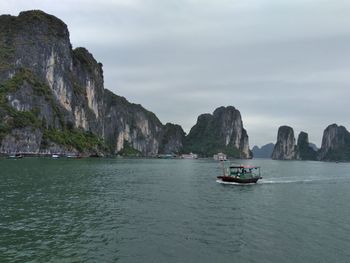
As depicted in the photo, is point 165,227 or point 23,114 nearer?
point 165,227

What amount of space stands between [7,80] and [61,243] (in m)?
179

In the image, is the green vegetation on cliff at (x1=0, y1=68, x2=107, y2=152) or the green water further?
the green vegetation on cliff at (x1=0, y1=68, x2=107, y2=152)

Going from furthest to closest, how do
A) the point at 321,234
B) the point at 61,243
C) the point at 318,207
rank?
the point at 318,207, the point at 321,234, the point at 61,243

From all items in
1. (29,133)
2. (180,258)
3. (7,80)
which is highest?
(7,80)

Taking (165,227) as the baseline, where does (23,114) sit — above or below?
above

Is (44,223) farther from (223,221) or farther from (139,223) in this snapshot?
(223,221)

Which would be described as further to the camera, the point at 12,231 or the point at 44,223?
the point at 44,223

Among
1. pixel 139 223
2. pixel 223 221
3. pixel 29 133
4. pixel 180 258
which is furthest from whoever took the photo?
pixel 29 133

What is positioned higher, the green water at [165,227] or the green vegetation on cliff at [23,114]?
the green vegetation on cliff at [23,114]

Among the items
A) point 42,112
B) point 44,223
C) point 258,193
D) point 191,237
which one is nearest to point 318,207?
point 258,193

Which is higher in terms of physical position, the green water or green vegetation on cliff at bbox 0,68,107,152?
green vegetation on cliff at bbox 0,68,107,152

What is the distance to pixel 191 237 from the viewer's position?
91.9 feet

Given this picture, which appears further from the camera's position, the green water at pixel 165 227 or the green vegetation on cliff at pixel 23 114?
the green vegetation on cliff at pixel 23 114

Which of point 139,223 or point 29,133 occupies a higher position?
point 29,133
